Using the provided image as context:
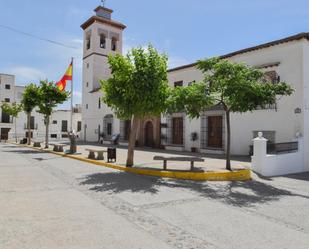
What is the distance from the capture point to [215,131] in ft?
63.8

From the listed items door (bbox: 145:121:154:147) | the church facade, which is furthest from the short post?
door (bbox: 145:121:154:147)

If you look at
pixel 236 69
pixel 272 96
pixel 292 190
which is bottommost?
pixel 292 190

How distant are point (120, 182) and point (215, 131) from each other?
467 inches

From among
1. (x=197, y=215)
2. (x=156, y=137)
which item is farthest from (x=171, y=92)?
(x=156, y=137)

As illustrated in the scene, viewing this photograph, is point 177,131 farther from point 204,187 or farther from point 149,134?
point 204,187

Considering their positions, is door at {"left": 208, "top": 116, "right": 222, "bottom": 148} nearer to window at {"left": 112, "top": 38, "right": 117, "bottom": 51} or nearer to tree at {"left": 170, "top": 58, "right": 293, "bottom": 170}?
tree at {"left": 170, "top": 58, "right": 293, "bottom": 170}

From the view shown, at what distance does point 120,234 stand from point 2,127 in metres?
47.6

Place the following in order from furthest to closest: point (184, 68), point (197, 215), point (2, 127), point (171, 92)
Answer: point (2, 127)
point (184, 68)
point (171, 92)
point (197, 215)

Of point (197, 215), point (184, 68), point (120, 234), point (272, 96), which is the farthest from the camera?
point (184, 68)

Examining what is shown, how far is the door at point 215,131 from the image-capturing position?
19.1m

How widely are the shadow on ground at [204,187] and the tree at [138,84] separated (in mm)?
Result: 2689

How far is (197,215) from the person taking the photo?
5.72 metres

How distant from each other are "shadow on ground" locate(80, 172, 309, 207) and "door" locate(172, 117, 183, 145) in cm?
1228

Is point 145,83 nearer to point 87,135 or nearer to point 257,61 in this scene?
point 257,61
